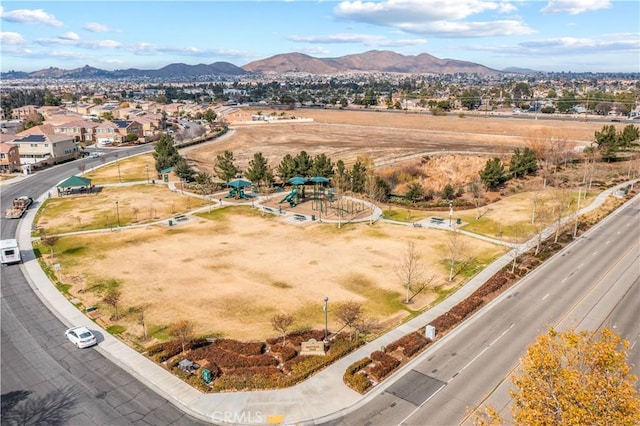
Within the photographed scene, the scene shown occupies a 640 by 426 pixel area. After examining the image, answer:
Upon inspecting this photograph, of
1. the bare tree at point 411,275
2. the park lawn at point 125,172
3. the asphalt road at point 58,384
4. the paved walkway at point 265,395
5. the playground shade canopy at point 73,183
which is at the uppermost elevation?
the playground shade canopy at point 73,183

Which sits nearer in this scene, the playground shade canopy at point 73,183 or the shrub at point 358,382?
the shrub at point 358,382

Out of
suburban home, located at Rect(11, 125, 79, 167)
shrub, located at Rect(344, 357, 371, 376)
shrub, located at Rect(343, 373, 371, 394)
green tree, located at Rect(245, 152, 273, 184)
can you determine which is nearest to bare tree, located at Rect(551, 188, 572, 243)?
shrub, located at Rect(344, 357, 371, 376)

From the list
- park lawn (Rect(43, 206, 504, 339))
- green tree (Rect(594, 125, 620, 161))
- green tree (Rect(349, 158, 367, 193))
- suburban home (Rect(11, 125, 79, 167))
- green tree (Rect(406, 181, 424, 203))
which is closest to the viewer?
→ park lawn (Rect(43, 206, 504, 339))

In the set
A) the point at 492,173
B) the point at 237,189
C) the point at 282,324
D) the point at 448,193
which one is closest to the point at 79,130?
the point at 237,189

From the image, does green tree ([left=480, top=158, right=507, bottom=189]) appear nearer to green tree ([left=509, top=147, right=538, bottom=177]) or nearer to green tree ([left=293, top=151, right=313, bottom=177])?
green tree ([left=509, top=147, right=538, bottom=177])

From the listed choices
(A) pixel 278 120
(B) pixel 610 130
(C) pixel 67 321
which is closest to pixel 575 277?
(C) pixel 67 321

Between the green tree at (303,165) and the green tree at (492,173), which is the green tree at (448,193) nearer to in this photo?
the green tree at (492,173)

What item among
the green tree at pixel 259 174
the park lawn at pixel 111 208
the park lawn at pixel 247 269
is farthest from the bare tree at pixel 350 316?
the green tree at pixel 259 174
